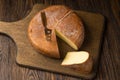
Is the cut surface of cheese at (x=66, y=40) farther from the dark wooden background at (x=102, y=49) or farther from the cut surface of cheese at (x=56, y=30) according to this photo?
the dark wooden background at (x=102, y=49)

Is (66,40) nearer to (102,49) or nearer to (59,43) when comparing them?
(59,43)

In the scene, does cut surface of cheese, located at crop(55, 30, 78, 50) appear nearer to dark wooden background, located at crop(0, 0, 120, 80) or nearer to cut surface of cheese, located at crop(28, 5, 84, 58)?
cut surface of cheese, located at crop(28, 5, 84, 58)

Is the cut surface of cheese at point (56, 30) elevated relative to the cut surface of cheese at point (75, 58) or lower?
elevated

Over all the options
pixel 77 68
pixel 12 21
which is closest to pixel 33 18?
pixel 12 21

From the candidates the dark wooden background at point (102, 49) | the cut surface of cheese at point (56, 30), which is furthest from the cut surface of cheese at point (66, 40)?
the dark wooden background at point (102, 49)

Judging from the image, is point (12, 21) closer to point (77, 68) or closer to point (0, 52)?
point (0, 52)

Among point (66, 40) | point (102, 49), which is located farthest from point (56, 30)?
point (102, 49)
